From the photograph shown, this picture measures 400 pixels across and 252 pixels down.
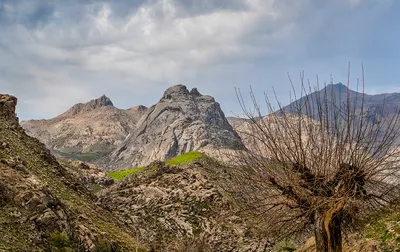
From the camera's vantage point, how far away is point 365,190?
570 inches

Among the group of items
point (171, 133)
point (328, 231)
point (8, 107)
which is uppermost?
point (171, 133)

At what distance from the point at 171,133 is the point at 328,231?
164469mm

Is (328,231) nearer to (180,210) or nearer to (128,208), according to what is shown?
(180,210)

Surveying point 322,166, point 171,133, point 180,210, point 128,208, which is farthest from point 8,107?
point 171,133

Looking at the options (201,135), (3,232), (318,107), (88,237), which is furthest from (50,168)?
(201,135)

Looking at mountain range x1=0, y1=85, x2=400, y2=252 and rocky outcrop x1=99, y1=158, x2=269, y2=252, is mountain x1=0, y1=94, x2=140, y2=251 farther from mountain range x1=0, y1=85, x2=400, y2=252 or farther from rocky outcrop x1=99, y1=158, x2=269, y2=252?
rocky outcrop x1=99, y1=158, x2=269, y2=252

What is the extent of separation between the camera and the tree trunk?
13664 mm

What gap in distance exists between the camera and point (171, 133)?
17725cm

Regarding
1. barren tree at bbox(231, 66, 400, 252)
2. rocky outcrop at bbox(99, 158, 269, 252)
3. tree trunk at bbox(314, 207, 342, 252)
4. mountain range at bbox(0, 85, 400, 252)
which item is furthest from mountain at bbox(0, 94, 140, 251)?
tree trunk at bbox(314, 207, 342, 252)

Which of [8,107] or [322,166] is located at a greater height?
[8,107]

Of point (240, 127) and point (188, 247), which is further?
point (188, 247)

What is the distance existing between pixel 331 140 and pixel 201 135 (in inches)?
6033

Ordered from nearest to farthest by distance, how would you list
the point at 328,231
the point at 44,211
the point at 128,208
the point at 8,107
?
the point at 328,231 < the point at 44,211 < the point at 8,107 < the point at 128,208

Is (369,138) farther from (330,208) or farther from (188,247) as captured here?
(188,247)
